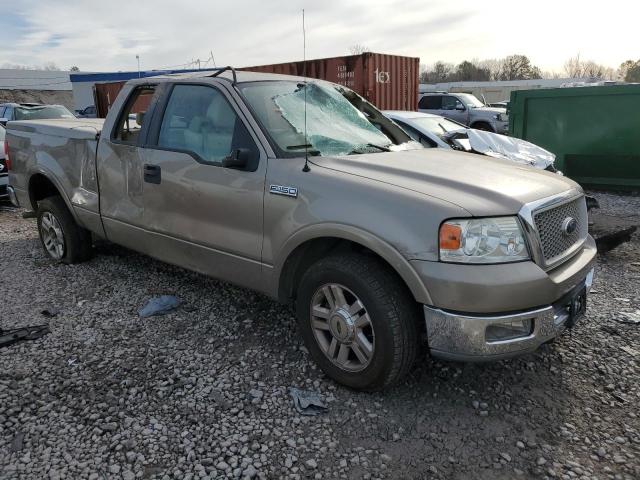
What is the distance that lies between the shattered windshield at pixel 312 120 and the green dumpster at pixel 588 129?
6.67 m

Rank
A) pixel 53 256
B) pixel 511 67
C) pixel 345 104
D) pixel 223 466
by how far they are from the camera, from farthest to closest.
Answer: pixel 511 67 → pixel 53 256 → pixel 345 104 → pixel 223 466

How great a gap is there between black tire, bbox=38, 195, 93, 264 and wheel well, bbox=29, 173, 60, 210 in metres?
0.20

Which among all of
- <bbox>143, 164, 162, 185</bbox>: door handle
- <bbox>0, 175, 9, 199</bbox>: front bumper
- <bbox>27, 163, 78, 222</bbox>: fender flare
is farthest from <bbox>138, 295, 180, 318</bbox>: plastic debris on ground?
<bbox>0, 175, 9, 199</bbox>: front bumper

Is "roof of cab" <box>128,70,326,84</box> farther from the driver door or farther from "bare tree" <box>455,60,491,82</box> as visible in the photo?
"bare tree" <box>455,60,491,82</box>

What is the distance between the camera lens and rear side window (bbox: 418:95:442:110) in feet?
63.9

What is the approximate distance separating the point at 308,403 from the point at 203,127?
2.07 m

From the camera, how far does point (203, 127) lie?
3838mm

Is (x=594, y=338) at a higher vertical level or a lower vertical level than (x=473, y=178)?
lower

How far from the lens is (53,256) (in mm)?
5645

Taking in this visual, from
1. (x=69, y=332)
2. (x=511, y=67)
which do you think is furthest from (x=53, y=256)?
(x=511, y=67)

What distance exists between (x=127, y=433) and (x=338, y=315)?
1274 millimetres

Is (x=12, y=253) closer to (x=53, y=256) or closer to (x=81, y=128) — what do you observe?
(x=53, y=256)

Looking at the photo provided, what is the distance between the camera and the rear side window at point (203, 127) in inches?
140

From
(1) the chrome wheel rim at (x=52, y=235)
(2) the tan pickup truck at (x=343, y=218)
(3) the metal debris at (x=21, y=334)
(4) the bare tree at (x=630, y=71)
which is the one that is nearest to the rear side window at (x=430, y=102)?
(2) the tan pickup truck at (x=343, y=218)
